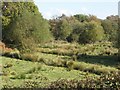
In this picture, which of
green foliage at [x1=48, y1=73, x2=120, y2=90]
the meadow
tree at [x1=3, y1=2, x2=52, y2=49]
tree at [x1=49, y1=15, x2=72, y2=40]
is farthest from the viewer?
tree at [x1=49, y1=15, x2=72, y2=40]

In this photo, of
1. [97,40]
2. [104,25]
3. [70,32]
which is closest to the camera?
[97,40]

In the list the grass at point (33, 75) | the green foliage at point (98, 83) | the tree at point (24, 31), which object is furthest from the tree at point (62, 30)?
the green foliage at point (98, 83)

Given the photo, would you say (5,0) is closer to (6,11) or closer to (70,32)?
(6,11)

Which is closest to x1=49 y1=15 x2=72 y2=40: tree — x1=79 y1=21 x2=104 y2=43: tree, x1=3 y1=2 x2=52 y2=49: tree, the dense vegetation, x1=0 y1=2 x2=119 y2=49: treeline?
the dense vegetation

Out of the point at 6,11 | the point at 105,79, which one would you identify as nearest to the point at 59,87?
the point at 105,79

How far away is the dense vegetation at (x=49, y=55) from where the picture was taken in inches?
511

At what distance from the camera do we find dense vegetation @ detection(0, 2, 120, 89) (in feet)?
42.6

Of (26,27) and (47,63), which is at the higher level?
(26,27)

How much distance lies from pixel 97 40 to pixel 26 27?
914 inches

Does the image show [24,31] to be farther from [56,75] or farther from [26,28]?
[56,75]

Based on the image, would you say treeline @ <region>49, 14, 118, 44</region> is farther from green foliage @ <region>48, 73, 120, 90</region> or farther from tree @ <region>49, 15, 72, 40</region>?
green foliage @ <region>48, 73, 120, 90</region>

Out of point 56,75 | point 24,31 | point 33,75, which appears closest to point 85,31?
point 24,31

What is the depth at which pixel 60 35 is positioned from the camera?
224 feet

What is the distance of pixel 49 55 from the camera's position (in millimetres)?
35281
